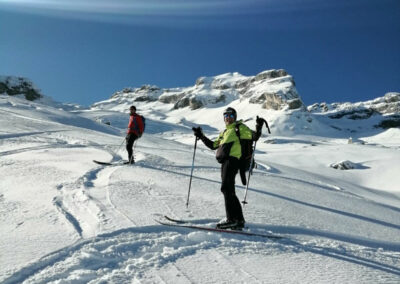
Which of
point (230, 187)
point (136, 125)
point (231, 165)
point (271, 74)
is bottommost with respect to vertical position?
point (230, 187)

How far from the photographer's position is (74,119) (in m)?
32.4

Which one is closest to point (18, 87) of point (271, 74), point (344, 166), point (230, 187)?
point (344, 166)

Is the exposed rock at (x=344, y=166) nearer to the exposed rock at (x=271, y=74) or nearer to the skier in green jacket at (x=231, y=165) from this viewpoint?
the skier in green jacket at (x=231, y=165)

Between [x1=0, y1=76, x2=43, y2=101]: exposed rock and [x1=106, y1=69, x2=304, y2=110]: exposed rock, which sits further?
[x1=106, y1=69, x2=304, y2=110]: exposed rock

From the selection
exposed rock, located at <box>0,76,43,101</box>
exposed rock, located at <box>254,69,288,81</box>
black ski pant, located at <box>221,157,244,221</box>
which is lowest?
black ski pant, located at <box>221,157,244,221</box>

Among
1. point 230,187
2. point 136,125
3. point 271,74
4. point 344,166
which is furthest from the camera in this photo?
point 271,74

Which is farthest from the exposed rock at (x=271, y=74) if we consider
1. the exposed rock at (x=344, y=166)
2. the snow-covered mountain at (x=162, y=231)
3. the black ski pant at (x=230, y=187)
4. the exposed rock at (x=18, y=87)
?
the black ski pant at (x=230, y=187)

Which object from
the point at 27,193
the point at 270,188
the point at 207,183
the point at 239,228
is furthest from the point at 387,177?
the point at 27,193

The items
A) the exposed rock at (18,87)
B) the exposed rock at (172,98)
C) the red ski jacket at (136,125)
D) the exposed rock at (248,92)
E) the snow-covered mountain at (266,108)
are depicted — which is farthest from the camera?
the exposed rock at (172,98)

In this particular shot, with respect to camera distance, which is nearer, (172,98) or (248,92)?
(248,92)

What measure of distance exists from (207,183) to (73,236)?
4718 millimetres

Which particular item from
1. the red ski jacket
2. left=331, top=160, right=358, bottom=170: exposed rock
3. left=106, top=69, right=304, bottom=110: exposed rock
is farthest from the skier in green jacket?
left=106, top=69, right=304, bottom=110: exposed rock

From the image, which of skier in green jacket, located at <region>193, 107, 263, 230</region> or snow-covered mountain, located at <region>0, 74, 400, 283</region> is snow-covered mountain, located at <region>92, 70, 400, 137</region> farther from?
skier in green jacket, located at <region>193, 107, 263, 230</region>

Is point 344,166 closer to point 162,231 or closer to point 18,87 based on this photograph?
point 162,231
